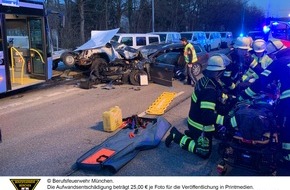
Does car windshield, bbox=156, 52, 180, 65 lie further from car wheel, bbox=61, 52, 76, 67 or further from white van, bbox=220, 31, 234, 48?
white van, bbox=220, 31, 234, 48

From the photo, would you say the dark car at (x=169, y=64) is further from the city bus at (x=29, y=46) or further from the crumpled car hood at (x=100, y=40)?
the city bus at (x=29, y=46)

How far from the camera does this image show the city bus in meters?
9.35

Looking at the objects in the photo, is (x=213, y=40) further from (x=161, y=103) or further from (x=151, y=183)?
(x=151, y=183)

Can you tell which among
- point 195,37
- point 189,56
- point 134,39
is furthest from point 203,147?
point 195,37

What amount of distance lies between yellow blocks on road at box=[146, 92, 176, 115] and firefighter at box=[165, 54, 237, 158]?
2.46m

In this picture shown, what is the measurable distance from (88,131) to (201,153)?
2330 mm

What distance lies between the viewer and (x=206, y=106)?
14.2 ft

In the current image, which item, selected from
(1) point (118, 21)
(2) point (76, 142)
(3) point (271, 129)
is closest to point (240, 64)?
(3) point (271, 129)

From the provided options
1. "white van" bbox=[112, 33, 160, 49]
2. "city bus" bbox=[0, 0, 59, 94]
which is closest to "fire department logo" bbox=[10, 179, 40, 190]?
"city bus" bbox=[0, 0, 59, 94]

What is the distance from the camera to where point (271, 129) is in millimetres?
3764

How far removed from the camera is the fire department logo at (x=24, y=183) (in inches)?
127

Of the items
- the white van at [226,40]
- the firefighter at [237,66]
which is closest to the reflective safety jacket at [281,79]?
the firefighter at [237,66]

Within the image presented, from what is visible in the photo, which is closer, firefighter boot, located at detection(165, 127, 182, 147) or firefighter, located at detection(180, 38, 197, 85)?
firefighter boot, located at detection(165, 127, 182, 147)

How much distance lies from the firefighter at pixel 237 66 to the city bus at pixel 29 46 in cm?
566
